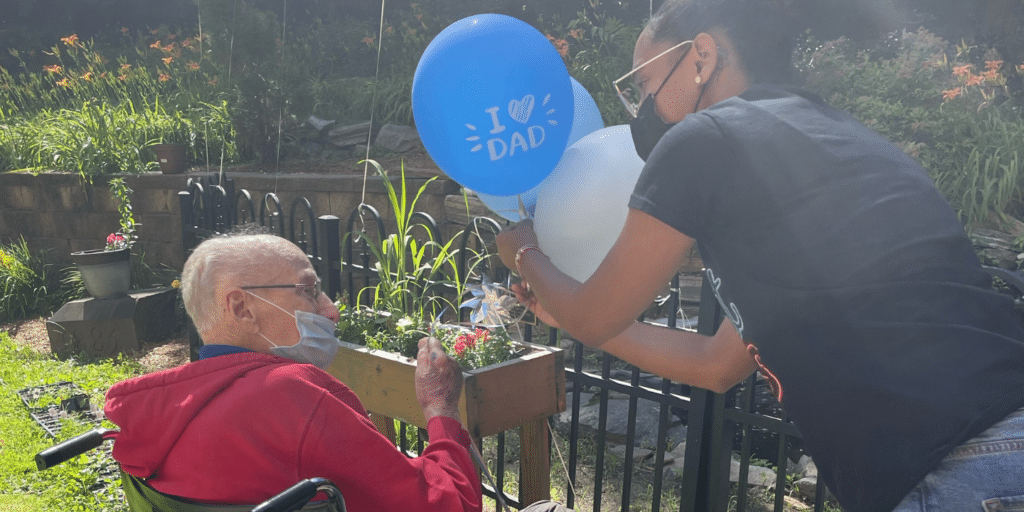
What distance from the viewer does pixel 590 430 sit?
4277 millimetres

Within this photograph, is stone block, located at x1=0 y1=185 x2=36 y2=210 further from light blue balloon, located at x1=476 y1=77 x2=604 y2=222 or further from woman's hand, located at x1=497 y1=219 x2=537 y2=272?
woman's hand, located at x1=497 y1=219 x2=537 y2=272

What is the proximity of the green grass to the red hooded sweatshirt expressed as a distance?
2178 mm

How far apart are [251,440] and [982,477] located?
121cm

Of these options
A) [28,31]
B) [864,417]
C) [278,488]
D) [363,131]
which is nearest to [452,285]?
[278,488]

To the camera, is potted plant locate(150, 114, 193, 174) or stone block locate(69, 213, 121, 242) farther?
stone block locate(69, 213, 121, 242)

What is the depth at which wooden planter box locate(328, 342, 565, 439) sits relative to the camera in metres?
2.18

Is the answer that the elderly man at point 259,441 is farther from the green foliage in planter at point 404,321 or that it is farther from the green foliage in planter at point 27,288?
the green foliage in planter at point 27,288

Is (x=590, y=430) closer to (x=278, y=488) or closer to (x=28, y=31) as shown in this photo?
(x=278, y=488)

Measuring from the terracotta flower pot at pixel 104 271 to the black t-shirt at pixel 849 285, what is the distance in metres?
5.90

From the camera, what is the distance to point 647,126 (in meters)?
1.58

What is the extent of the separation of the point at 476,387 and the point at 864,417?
118 centimetres

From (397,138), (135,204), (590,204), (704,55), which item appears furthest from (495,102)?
(135,204)

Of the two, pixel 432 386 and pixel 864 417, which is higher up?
pixel 864 417

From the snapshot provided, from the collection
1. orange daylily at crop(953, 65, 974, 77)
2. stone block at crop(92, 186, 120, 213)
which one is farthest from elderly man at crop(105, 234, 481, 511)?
stone block at crop(92, 186, 120, 213)
